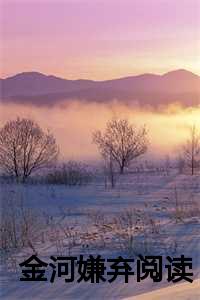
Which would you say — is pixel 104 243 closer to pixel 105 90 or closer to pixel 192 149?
pixel 192 149

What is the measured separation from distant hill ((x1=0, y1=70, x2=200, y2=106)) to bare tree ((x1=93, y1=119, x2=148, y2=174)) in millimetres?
80352

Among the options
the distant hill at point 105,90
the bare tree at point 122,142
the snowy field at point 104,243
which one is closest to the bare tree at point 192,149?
the bare tree at point 122,142

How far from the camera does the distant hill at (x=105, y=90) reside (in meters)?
141

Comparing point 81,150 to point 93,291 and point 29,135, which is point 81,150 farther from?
point 93,291

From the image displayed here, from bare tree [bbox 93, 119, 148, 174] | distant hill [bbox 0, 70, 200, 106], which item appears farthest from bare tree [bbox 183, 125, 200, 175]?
distant hill [bbox 0, 70, 200, 106]

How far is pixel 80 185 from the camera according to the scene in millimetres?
22906

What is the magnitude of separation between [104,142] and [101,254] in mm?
33605

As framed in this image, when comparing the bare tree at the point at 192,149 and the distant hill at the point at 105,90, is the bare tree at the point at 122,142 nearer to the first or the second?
the bare tree at the point at 192,149

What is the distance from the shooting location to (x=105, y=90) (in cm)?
15588

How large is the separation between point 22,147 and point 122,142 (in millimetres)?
7876

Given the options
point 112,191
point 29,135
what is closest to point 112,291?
point 112,191

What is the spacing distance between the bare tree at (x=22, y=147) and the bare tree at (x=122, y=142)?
539 centimetres

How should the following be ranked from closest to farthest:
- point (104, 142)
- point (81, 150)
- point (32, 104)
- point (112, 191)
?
point (112, 191), point (104, 142), point (81, 150), point (32, 104)

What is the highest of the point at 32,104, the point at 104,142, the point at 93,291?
the point at 32,104
